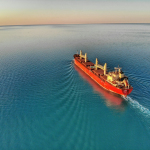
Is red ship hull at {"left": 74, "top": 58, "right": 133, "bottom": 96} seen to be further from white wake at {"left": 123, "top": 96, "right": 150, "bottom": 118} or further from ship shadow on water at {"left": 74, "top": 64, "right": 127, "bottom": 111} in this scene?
white wake at {"left": 123, "top": 96, "right": 150, "bottom": 118}

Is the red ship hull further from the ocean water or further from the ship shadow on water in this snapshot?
the ocean water

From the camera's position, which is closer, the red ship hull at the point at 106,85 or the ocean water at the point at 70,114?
the ocean water at the point at 70,114

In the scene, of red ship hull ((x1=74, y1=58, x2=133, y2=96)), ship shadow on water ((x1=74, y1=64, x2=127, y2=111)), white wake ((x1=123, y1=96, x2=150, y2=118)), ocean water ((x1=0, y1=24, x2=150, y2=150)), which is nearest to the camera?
ocean water ((x1=0, y1=24, x2=150, y2=150))

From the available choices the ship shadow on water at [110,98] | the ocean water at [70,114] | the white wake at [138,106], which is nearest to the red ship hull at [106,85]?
the ship shadow on water at [110,98]

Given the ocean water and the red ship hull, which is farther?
the red ship hull

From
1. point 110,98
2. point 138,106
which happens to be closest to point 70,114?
point 110,98

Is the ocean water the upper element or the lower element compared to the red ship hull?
lower

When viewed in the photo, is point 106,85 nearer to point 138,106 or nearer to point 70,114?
point 138,106

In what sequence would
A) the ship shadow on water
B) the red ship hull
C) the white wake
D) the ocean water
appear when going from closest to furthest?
the ocean water
the white wake
the ship shadow on water
the red ship hull

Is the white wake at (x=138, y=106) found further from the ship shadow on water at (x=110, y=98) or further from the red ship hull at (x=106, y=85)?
the red ship hull at (x=106, y=85)

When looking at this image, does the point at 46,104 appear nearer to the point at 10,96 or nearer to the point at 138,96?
the point at 10,96

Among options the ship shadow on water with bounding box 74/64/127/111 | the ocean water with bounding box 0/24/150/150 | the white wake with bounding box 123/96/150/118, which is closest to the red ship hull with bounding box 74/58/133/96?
the ship shadow on water with bounding box 74/64/127/111
